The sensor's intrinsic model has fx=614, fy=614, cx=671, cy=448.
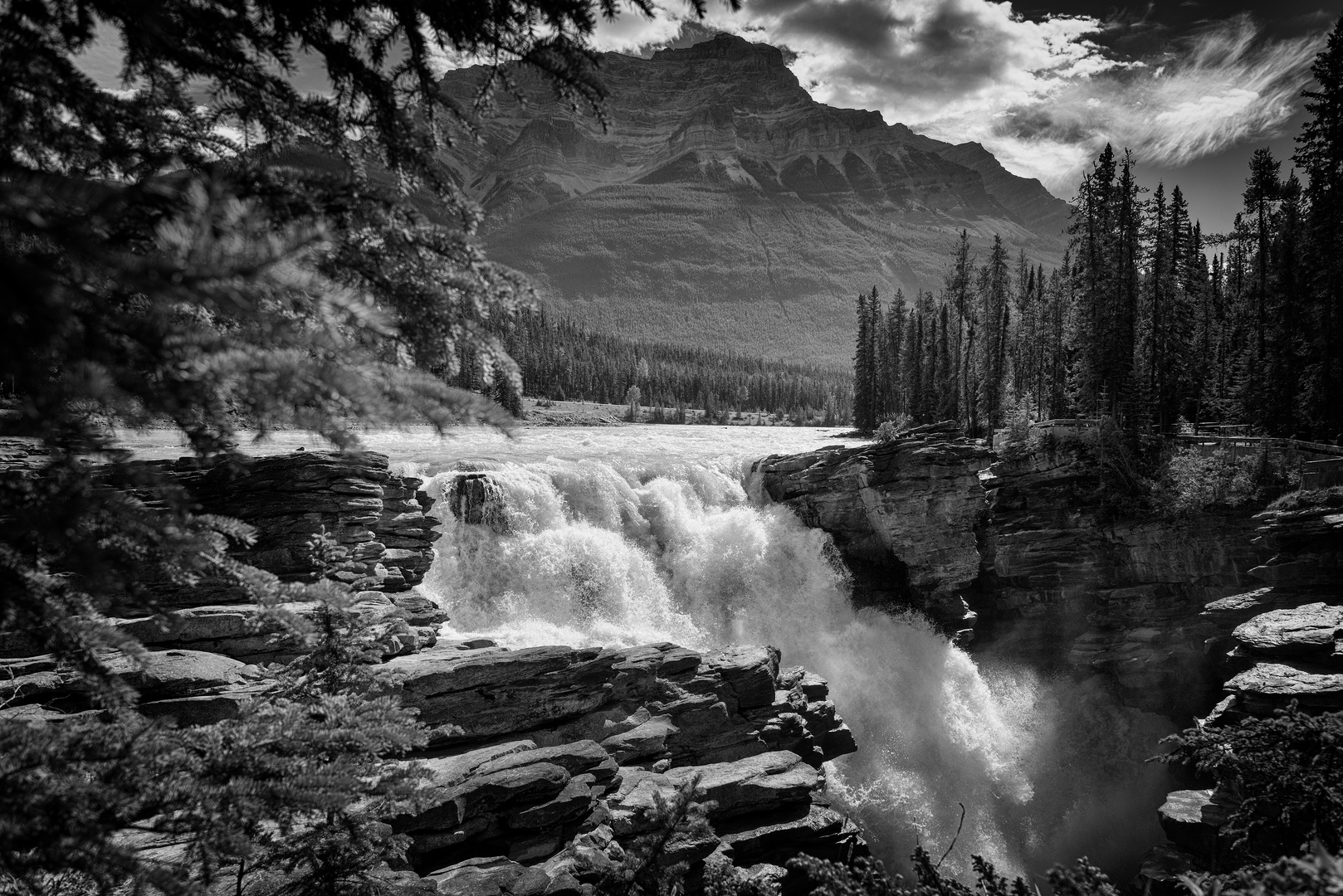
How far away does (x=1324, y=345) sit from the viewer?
25.8 m

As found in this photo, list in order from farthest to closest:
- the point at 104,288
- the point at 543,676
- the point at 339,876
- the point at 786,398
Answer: the point at 786,398 → the point at 543,676 → the point at 339,876 → the point at 104,288

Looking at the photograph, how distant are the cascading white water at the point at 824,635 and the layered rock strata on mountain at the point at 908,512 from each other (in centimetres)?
123

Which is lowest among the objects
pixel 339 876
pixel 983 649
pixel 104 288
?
pixel 983 649

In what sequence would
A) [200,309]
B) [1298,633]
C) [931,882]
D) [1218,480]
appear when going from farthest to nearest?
[1218,480] < [1298,633] < [931,882] < [200,309]

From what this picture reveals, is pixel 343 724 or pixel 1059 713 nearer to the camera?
pixel 343 724

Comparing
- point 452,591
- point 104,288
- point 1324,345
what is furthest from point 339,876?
point 1324,345

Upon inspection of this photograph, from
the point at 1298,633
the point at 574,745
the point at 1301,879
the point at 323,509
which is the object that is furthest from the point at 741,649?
the point at 1301,879

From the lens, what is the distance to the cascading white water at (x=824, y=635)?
1959 cm

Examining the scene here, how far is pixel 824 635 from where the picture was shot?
24609mm

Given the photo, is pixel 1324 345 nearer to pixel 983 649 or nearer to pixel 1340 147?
pixel 1340 147

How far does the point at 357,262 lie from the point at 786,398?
438ft

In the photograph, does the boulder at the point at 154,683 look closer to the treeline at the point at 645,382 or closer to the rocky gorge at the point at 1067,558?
the rocky gorge at the point at 1067,558

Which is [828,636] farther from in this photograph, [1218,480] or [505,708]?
[505,708]

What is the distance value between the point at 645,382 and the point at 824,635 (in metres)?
104
